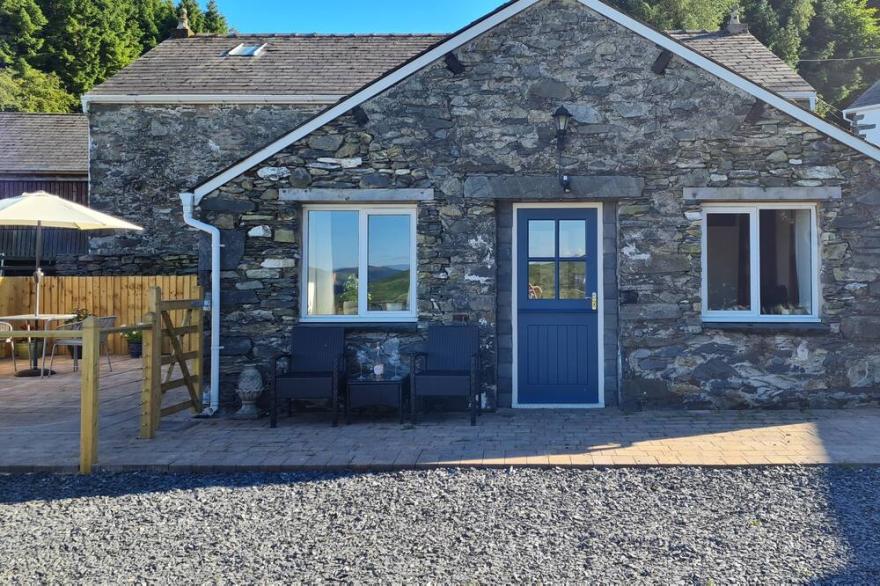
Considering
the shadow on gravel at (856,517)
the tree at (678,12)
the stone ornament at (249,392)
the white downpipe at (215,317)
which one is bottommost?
the shadow on gravel at (856,517)

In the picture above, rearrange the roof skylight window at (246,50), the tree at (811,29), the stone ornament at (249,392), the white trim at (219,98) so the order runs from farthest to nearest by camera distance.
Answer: the tree at (811,29)
the roof skylight window at (246,50)
the white trim at (219,98)
the stone ornament at (249,392)

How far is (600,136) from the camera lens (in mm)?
7746

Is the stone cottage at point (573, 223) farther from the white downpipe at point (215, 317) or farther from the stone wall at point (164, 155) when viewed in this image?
the stone wall at point (164, 155)

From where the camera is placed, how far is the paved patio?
570 centimetres

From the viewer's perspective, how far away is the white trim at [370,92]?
7684mm

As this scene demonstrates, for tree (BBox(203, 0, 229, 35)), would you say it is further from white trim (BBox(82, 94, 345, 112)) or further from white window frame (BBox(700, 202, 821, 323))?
white window frame (BBox(700, 202, 821, 323))

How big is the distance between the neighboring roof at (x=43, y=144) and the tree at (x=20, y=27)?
13.5 m

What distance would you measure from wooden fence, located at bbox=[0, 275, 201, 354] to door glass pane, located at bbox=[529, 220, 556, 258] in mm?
9613

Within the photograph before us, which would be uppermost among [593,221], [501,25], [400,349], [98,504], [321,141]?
[501,25]

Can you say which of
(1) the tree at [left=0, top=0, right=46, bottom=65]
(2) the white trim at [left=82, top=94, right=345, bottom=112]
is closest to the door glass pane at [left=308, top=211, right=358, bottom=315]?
(2) the white trim at [left=82, top=94, right=345, bottom=112]

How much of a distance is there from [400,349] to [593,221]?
266cm

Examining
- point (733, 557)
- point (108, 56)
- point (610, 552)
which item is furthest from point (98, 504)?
point (108, 56)

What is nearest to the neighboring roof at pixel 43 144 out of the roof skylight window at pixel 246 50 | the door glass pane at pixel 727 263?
the roof skylight window at pixel 246 50

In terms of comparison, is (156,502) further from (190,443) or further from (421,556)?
(421,556)
